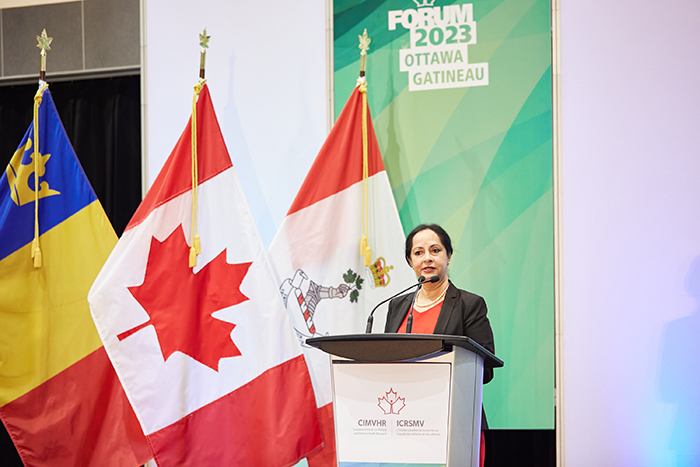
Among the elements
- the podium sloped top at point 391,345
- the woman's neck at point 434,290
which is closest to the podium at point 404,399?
the podium sloped top at point 391,345

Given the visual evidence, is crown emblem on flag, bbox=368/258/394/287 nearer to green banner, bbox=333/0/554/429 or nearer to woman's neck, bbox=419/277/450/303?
green banner, bbox=333/0/554/429

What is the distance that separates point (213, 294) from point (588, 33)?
204cm

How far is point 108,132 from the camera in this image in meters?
3.69

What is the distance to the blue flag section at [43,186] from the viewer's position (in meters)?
2.84

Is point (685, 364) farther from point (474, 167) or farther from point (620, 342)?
point (474, 167)

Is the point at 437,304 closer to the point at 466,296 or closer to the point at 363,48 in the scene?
the point at 466,296

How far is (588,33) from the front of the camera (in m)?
2.93

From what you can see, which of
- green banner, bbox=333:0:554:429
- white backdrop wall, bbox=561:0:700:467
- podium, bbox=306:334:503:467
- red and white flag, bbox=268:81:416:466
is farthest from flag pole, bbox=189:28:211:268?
white backdrop wall, bbox=561:0:700:467

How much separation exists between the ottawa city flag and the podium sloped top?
3.54 ft

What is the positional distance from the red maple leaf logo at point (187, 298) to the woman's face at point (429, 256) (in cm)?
80

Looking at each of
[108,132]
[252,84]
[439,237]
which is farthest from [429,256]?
[108,132]

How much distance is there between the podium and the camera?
1.55m

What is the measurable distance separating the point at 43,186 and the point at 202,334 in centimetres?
101

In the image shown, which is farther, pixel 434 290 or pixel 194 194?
pixel 194 194
